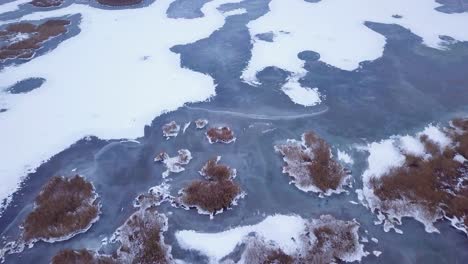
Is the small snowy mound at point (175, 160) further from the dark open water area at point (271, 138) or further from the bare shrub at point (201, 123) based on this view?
the bare shrub at point (201, 123)

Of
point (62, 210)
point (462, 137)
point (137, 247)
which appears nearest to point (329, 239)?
point (137, 247)

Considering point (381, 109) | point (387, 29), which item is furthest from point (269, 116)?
point (387, 29)

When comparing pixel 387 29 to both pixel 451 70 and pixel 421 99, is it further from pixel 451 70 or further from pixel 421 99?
pixel 421 99

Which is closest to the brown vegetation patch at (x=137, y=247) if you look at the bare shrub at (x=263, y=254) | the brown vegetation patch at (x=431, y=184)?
the bare shrub at (x=263, y=254)

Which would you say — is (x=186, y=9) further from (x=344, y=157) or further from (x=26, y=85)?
(x=344, y=157)

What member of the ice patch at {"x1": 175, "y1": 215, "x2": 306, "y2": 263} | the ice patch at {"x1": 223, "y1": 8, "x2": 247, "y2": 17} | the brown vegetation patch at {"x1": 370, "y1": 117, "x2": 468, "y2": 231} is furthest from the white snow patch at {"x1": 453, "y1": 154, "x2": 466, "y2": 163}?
the ice patch at {"x1": 223, "y1": 8, "x2": 247, "y2": 17}

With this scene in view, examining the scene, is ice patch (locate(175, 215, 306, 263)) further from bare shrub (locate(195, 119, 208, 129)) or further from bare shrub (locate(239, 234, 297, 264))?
bare shrub (locate(195, 119, 208, 129))
